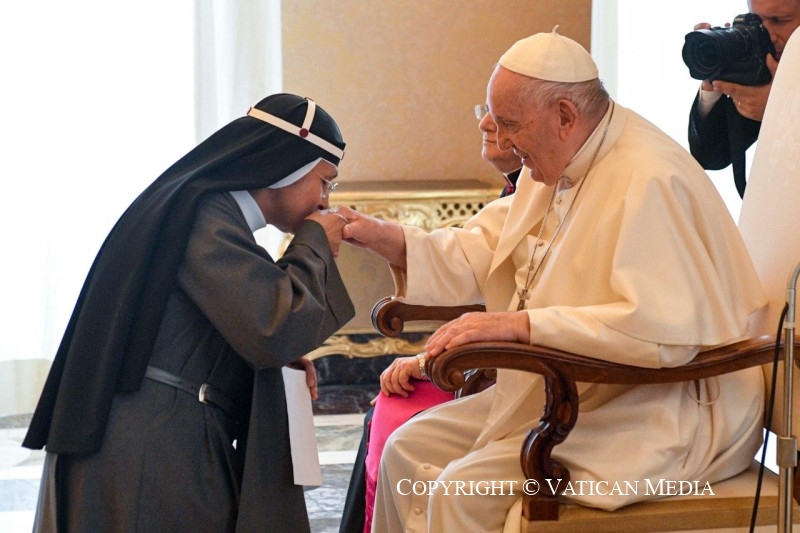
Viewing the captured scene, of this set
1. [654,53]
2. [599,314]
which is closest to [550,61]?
[599,314]

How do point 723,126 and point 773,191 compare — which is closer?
point 773,191

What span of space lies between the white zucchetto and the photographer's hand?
67cm

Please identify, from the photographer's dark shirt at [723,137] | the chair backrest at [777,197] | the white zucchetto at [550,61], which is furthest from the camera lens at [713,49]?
the white zucchetto at [550,61]

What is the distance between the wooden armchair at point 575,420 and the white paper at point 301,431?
0.45 m

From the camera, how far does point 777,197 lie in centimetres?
244

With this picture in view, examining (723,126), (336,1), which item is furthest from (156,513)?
(336,1)

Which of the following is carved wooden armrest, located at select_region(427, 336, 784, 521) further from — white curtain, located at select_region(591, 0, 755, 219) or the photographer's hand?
→ white curtain, located at select_region(591, 0, 755, 219)

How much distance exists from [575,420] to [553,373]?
0.11 metres

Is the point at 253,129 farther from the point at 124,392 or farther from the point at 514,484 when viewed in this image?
the point at 514,484

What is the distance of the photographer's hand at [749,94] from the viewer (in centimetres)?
284

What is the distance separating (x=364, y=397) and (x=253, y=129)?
336 centimetres

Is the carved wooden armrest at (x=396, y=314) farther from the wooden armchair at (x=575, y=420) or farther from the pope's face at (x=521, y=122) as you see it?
the wooden armchair at (x=575, y=420)

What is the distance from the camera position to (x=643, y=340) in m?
2.10

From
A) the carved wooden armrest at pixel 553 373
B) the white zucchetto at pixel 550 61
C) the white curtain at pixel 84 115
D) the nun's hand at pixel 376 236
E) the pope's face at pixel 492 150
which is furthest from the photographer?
the white curtain at pixel 84 115
